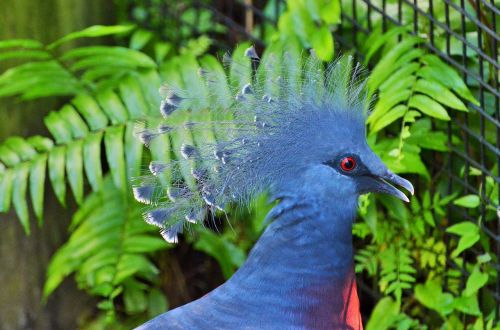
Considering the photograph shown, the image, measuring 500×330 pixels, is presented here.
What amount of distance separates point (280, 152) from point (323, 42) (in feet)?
2.90

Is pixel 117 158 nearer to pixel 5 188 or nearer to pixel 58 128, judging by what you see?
pixel 58 128

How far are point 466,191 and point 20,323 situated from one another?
1.93 metres

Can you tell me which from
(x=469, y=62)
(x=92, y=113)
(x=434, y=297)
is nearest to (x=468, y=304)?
(x=434, y=297)

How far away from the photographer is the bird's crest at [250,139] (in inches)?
101

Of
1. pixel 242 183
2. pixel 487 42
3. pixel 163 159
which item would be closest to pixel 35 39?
pixel 163 159

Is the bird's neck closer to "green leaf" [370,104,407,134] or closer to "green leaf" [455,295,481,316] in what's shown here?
"green leaf" [370,104,407,134]

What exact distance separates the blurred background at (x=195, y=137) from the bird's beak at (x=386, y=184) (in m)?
0.47

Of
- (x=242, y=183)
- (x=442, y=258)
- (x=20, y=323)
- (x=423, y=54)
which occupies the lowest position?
(x=20, y=323)

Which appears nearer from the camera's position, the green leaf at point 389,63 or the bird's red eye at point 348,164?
the bird's red eye at point 348,164

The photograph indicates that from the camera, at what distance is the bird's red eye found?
2541mm

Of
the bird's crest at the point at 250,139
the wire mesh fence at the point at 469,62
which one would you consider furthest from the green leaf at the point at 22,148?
the wire mesh fence at the point at 469,62

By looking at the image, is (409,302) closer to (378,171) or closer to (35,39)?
(378,171)

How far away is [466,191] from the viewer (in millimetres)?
3271

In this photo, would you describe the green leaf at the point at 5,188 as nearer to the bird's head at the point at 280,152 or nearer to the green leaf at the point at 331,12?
the bird's head at the point at 280,152
